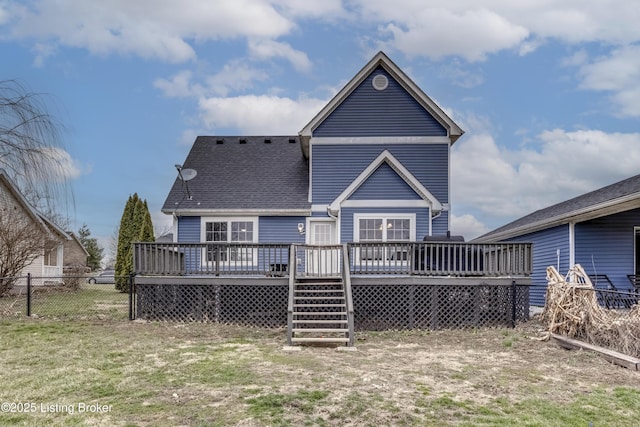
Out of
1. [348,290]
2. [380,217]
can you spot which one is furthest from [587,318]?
[380,217]

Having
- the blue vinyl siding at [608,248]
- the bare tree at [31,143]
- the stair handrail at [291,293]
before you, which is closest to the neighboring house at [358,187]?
the stair handrail at [291,293]

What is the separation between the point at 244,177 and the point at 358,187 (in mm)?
4194

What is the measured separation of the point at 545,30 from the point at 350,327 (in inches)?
441

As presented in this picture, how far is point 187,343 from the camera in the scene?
8570mm

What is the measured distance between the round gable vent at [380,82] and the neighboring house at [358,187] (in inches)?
1.2

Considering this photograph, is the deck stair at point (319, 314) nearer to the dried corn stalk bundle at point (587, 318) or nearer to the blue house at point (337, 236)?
the blue house at point (337, 236)

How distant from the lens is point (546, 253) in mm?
15594

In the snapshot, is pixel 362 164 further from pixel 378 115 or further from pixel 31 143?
pixel 31 143

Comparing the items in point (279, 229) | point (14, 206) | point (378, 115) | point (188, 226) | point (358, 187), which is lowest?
point (279, 229)

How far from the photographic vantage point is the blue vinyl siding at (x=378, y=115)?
47.8 feet

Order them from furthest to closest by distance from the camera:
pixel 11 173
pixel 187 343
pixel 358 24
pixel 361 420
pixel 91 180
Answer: pixel 358 24
pixel 187 343
pixel 91 180
pixel 11 173
pixel 361 420

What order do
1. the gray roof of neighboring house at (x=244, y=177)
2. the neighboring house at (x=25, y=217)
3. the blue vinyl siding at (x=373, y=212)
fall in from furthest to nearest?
the neighboring house at (x=25, y=217) → the gray roof of neighboring house at (x=244, y=177) → the blue vinyl siding at (x=373, y=212)

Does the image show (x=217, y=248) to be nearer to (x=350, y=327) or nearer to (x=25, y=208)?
(x=350, y=327)

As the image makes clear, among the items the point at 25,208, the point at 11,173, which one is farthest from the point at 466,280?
the point at 25,208
